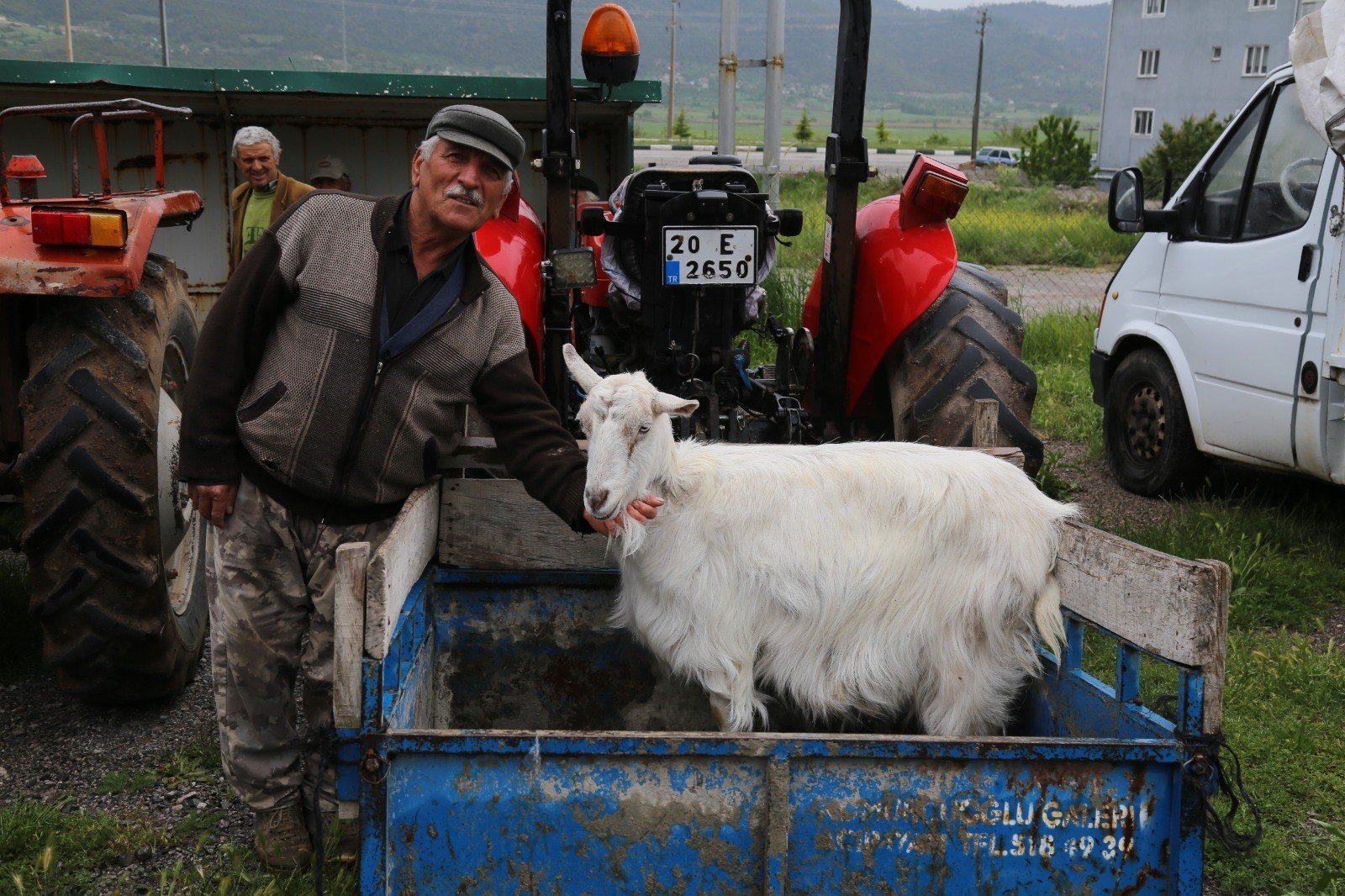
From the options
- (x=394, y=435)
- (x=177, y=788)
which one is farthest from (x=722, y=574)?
(x=177, y=788)

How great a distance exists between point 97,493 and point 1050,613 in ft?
8.91

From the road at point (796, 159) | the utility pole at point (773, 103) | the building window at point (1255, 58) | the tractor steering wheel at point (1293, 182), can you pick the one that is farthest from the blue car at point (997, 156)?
the tractor steering wheel at point (1293, 182)

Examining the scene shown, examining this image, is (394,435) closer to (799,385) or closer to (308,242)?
(308,242)

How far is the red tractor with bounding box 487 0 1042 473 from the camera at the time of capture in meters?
4.23

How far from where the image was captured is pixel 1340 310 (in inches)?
193

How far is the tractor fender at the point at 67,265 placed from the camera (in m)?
3.44

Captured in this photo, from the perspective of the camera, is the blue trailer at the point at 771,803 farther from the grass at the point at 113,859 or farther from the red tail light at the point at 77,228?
the red tail light at the point at 77,228

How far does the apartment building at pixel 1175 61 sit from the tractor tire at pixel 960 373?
43.9 metres

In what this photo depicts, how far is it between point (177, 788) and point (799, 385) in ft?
8.80

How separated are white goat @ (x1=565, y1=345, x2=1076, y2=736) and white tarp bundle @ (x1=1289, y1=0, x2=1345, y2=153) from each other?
2.63m

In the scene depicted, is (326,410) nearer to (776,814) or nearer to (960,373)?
(776,814)

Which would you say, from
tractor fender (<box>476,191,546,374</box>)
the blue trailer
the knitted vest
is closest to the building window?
tractor fender (<box>476,191,546,374</box>)

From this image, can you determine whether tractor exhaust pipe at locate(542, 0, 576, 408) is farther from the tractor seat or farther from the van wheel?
→ the van wheel

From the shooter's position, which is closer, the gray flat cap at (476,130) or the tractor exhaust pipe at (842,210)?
the gray flat cap at (476,130)
